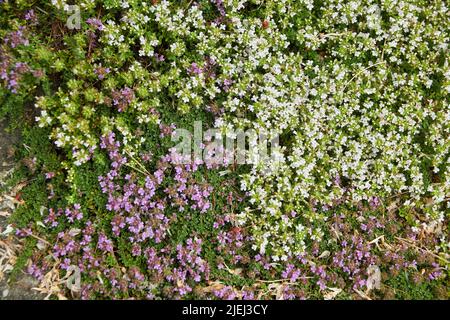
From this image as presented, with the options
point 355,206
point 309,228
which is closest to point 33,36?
point 309,228

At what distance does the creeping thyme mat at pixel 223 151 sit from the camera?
479cm

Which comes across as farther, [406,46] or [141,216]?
[406,46]

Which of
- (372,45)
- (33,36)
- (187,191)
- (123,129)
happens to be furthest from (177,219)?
(372,45)

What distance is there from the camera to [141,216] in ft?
16.1

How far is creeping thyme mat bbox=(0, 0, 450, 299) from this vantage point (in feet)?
15.7

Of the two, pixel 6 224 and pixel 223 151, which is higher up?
pixel 223 151

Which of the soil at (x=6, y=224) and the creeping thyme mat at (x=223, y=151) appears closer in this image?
the soil at (x=6, y=224)

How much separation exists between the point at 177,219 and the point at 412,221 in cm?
279

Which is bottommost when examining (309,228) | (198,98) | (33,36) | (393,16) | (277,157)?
(309,228)

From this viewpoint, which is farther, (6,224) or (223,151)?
(223,151)

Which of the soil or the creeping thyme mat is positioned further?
the creeping thyme mat

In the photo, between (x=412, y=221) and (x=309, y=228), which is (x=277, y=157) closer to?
(x=309, y=228)

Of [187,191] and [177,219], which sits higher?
[187,191]

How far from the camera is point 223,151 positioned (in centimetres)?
511
